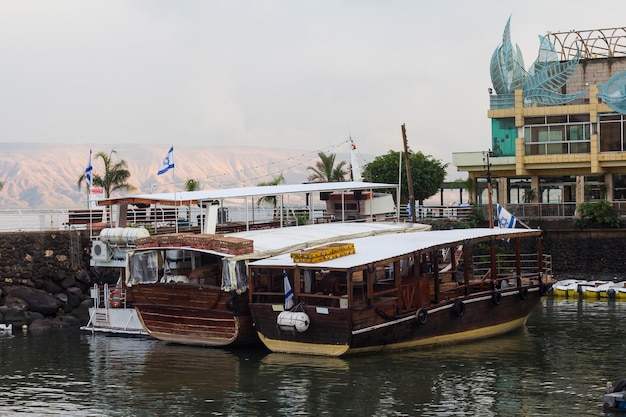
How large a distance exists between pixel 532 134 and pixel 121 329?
32399mm

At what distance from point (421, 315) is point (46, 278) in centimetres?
1819

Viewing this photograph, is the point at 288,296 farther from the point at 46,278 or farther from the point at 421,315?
the point at 46,278

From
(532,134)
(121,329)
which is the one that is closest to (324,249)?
(121,329)

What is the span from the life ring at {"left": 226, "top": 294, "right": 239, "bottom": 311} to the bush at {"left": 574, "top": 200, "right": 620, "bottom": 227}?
2819 cm

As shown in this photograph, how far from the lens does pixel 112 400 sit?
25.0m

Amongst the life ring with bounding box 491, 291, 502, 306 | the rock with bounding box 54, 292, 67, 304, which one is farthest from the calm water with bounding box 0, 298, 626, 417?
the rock with bounding box 54, 292, 67, 304

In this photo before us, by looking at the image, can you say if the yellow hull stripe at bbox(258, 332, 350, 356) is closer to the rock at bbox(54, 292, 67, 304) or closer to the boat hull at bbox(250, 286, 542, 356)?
the boat hull at bbox(250, 286, 542, 356)

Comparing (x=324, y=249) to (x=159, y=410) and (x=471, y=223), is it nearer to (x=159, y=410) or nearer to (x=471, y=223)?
(x=159, y=410)

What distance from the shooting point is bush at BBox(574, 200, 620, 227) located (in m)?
53.3

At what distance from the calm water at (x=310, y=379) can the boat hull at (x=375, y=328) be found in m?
0.39

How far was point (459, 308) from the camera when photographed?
104 ft

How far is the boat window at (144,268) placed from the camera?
33.1 meters

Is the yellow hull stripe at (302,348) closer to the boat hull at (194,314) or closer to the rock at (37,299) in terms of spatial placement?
the boat hull at (194,314)

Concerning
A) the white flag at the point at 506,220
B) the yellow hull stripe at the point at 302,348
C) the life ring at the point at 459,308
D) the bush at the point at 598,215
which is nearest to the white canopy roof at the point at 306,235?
the yellow hull stripe at the point at 302,348
